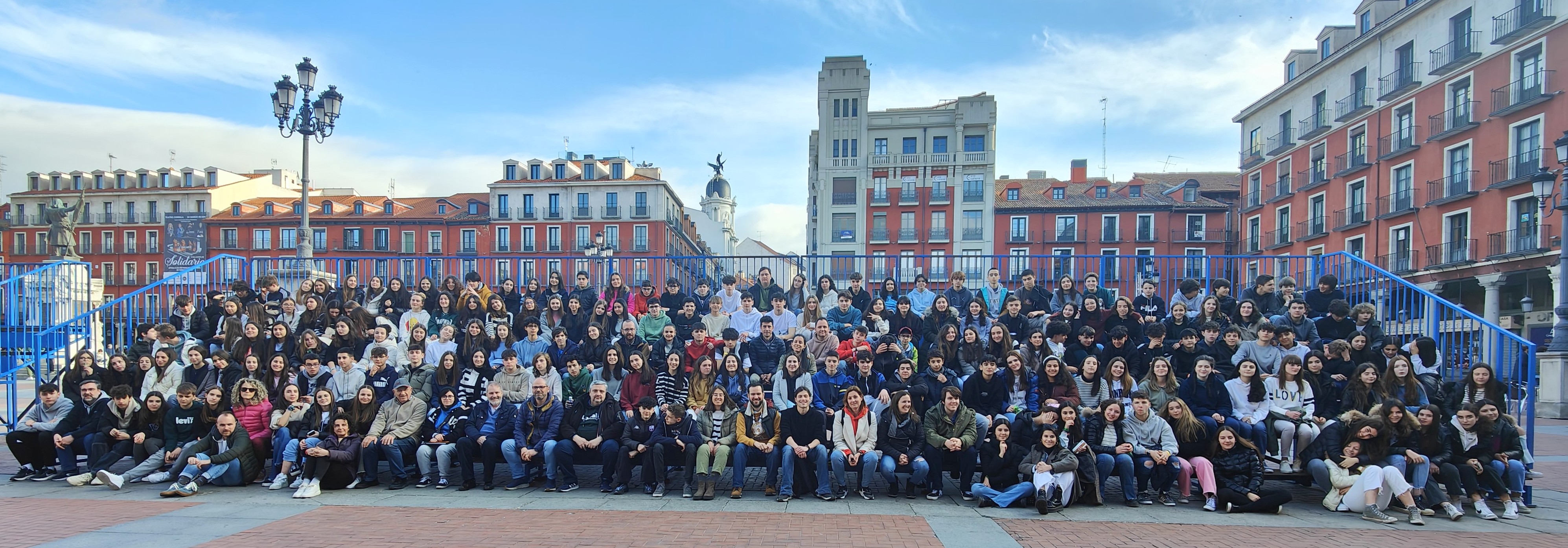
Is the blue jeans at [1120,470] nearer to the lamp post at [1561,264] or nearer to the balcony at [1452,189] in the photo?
the lamp post at [1561,264]

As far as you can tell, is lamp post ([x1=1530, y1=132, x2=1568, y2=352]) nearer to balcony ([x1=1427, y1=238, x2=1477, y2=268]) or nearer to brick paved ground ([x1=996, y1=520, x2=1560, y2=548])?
brick paved ground ([x1=996, y1=520, x2=1560, y2=548])

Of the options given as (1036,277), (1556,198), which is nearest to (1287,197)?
(1556,198)

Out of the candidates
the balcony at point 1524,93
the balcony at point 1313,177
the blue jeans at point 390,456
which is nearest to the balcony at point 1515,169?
the balcony at point 1524,93

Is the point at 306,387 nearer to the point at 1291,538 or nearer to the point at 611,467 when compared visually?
the point at 611,467

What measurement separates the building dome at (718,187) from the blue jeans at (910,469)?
10408 centimetres

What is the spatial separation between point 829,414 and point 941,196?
49.9 m

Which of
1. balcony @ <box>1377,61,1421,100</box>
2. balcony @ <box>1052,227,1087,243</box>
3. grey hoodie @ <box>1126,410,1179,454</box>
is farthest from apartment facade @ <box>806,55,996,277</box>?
grey hoodie @ <box>1126,410,1179,454</box>

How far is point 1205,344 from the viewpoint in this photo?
10.6 meters

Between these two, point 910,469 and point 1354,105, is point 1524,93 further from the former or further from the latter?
point 910,469

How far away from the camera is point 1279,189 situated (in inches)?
1766

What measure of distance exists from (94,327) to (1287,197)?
157 ft

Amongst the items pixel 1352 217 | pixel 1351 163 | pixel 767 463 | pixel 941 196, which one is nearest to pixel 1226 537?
pixel 767 463

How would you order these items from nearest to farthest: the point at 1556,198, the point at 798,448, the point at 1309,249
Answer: the point at 798,448, the point at 1556,198, the point at 1309,249

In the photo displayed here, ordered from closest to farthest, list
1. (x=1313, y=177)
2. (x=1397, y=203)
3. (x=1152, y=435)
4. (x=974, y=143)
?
(x=1152, y=435), (x=1397, y=203), (x=1313, y=177), (x=974, y=143)
